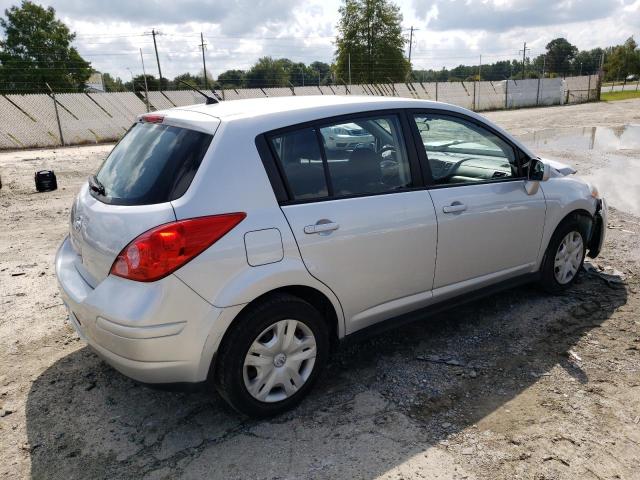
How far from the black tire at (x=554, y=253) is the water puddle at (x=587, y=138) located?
10561mm

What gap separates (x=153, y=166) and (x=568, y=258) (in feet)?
11.7

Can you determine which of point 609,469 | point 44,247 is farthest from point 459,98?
point 609,469

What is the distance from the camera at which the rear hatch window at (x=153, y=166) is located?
263 centimetres

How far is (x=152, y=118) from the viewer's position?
10.6 ft

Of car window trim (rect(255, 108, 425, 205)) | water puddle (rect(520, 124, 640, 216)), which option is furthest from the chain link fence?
car window trim (rect(255, 108, 425, 205))

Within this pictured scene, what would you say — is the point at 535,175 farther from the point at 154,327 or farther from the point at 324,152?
the point at 154,327

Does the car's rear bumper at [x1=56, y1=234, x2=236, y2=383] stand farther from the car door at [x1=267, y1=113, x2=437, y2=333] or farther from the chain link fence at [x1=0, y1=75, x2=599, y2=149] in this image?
the chain link fence at [x1=0, y1=75, x2=599, y2=149]

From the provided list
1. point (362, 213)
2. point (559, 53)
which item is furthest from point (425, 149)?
point (559, 53)

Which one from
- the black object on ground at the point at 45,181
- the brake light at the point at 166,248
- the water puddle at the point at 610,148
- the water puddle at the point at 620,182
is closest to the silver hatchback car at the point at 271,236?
the brake light at the point at 166,248

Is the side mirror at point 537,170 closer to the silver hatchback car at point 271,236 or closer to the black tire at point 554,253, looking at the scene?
the silver hatchback car at point 271,236

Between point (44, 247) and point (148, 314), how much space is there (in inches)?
173

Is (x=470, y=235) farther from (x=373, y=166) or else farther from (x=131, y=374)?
(x=131, y=374)

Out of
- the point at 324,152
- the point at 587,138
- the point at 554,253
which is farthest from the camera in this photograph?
the point at 587,138

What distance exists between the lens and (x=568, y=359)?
11.5 feet
